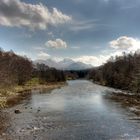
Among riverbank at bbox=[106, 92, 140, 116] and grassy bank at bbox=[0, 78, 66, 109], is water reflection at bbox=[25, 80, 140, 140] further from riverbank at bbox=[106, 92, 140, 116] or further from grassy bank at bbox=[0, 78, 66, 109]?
grassy bank at bbox=[0, 78, 66, 109]

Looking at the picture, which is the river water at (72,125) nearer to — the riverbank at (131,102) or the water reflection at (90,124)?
the water reflection at (90,124)

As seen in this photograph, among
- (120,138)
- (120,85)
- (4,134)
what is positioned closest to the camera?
(120,138)

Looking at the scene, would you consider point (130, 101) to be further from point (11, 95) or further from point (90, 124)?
point (11, 95)

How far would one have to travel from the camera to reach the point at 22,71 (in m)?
111

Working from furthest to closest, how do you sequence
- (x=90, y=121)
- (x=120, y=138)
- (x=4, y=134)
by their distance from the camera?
(x=90, y=121) → (x=4, y=134) → (x=120, y=138)

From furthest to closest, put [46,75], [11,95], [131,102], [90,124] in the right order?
[46,75], [11,95], [131,102], [90,124]

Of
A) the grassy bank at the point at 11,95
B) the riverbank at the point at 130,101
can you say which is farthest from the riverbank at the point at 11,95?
the riverbank at the point at 130,101

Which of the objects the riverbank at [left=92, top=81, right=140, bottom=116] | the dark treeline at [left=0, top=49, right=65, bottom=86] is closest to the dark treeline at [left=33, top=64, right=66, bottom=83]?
the dark treeline at [left=0, top=49, right=65, bottom=86]

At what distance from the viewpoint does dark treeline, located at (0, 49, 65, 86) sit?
77481 mm

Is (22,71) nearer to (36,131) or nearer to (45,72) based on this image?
(45,72)

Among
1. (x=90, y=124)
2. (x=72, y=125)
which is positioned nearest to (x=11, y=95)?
(x=72, y=125)

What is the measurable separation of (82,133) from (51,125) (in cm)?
597

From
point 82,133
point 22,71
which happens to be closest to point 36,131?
point 82,133

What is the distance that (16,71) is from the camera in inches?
4067
